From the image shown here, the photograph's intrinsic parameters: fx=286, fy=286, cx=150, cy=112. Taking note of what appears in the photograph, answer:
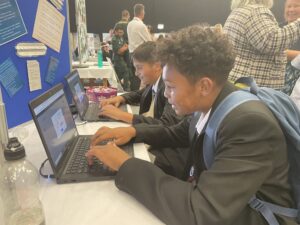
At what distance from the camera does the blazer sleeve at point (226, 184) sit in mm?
655

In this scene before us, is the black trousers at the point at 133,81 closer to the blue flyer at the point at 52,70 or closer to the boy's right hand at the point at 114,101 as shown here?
the boy's right hand at the point at 114,101

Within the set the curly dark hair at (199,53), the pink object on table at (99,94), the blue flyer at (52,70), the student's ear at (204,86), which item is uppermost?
the curly dark hair at (199,53)

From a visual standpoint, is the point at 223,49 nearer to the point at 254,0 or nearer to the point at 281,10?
the point at 254,0

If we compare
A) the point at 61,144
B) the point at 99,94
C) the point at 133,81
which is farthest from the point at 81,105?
the point at 133,81

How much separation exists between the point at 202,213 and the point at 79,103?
1047mm

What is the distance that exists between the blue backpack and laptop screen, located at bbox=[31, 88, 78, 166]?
46cm

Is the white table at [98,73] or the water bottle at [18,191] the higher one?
the water bottle at [18,191]

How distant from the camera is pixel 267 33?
1.65 meters

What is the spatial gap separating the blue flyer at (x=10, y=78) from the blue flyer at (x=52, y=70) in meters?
0.20

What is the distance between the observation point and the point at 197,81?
82 cm

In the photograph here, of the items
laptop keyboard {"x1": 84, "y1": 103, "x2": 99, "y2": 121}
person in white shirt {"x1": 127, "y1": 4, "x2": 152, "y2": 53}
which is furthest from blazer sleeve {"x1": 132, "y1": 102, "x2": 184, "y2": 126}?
person in white shirt {"x1": 127, "y1": 4, "x2": 152, "y2": 53}

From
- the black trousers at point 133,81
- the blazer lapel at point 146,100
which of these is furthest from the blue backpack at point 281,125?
the black trousers at point 133,81

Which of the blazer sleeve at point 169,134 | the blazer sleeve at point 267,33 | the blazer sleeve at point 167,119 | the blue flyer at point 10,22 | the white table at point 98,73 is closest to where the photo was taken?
the blue flyer at point 10,22

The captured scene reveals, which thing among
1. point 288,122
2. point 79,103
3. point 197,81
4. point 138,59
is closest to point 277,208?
point 288,122
